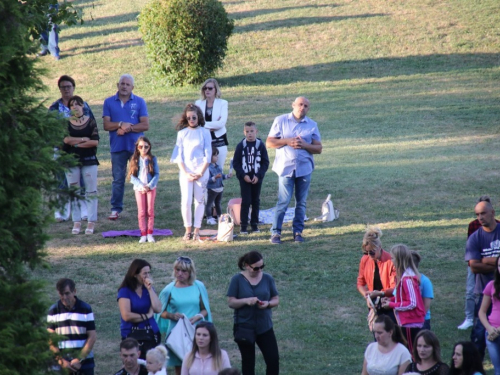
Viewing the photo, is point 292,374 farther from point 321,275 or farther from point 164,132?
point 164,132

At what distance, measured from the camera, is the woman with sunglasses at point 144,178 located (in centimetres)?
1182

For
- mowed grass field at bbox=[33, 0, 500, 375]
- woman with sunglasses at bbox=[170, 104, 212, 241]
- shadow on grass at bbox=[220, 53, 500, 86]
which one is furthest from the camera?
shadow on grass at bbox=[220, 53, 500, 86]

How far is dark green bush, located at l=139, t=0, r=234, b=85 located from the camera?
75.2 ft

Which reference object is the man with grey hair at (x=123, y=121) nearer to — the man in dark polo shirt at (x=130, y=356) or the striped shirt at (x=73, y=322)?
the striped shirt at (x=73, y=322)

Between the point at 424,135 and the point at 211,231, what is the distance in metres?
8.85

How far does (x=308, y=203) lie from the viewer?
14273 millimetres

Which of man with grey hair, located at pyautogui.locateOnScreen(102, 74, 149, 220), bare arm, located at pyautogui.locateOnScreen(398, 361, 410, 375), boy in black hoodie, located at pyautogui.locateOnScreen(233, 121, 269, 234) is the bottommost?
bare arm, located at pyautogui.locateOnScreen(398, 361, 410, 375)

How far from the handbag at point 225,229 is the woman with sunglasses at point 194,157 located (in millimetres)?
358

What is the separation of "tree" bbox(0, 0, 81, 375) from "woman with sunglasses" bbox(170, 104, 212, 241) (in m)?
6.50

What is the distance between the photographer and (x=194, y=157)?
1197cm

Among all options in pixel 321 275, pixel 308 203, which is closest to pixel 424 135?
pixel 308 203

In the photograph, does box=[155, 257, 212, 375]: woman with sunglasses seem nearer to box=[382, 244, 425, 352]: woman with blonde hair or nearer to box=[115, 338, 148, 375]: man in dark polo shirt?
box=[115, 338, 148, 375]: man in dark polo shirt

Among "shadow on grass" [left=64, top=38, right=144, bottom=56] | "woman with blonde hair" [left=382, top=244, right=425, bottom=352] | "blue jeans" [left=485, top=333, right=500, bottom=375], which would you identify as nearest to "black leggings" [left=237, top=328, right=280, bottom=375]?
"woman with blonde hair" [left=382, top=244, right=425, bottom=352]

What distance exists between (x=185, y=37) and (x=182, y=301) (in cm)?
1639
